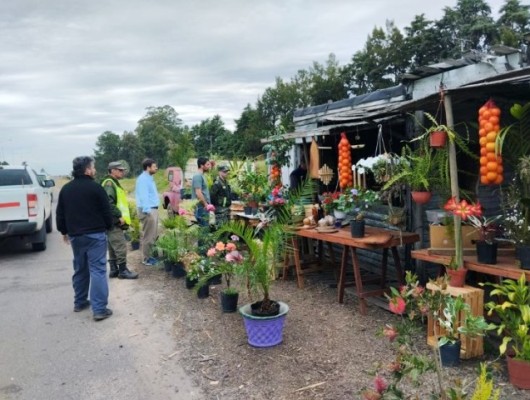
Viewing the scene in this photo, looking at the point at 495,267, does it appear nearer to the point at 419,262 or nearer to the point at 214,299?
the point at 419,262

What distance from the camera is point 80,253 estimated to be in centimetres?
545

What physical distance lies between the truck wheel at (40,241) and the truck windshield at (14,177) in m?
1.19

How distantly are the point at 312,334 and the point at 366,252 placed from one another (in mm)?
2912

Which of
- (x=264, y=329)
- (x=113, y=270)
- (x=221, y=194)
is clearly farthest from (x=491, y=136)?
(x=113, y=270)

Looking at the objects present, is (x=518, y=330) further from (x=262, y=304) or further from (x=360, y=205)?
(x=360, y=205)

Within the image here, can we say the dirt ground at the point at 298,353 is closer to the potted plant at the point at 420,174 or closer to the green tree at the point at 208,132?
the potted plant at the point at 420,174

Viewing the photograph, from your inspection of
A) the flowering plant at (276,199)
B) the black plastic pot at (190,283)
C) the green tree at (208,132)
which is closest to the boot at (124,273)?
the black plastic pot at (190,283)

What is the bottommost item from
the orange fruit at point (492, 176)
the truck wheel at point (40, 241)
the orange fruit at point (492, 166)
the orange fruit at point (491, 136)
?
the truck wheel at point (40, 241)

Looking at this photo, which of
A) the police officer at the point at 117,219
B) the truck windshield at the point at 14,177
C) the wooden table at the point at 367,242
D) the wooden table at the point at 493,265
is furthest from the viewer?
the truck windshield at the point at 14,177

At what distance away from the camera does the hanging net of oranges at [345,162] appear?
18.9ft

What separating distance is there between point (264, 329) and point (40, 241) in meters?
7.21

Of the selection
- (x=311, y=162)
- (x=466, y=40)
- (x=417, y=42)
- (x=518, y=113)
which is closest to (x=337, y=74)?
(x=417, y=42)

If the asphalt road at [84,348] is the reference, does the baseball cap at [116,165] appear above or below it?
above

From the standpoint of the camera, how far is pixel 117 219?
6750mm
